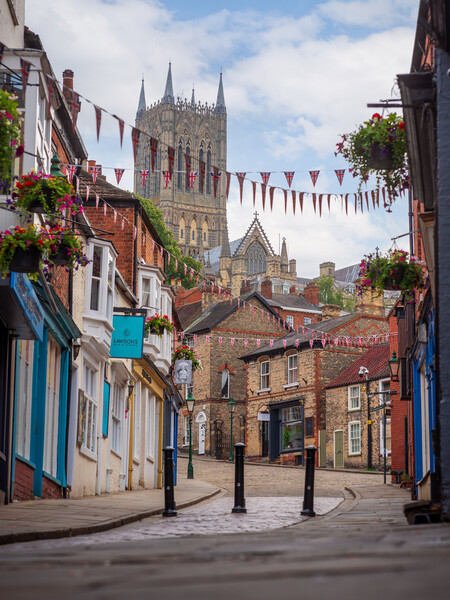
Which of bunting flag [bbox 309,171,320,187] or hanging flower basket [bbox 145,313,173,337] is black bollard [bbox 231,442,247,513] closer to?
bunting flag [bbox 309,171,320,187]

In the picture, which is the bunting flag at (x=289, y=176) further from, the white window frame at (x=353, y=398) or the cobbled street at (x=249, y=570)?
the white window frame at (x=353, y=398)

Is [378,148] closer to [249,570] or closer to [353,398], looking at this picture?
[249,570]

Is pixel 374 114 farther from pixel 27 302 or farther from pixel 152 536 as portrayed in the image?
pixel 152 536

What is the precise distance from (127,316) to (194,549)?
16.1 metres

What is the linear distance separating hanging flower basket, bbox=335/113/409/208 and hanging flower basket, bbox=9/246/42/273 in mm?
4365

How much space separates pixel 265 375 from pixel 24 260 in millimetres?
41851

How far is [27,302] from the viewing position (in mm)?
12172

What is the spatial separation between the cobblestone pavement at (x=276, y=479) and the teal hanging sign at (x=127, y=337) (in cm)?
457

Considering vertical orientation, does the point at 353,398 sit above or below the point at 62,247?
below

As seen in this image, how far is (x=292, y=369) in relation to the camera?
49.9 m

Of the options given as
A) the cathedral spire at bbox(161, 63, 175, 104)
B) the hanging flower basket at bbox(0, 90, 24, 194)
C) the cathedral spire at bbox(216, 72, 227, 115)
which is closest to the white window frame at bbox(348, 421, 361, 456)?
the hanging flower basket at bbox(0, 90, 24, 194)

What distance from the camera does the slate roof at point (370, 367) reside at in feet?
142

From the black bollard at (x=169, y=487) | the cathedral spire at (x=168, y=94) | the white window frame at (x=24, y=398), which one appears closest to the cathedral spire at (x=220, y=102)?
the cathedral spire at (x=168, y=94)

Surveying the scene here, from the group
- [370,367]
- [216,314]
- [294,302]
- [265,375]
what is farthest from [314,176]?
[294,302]
